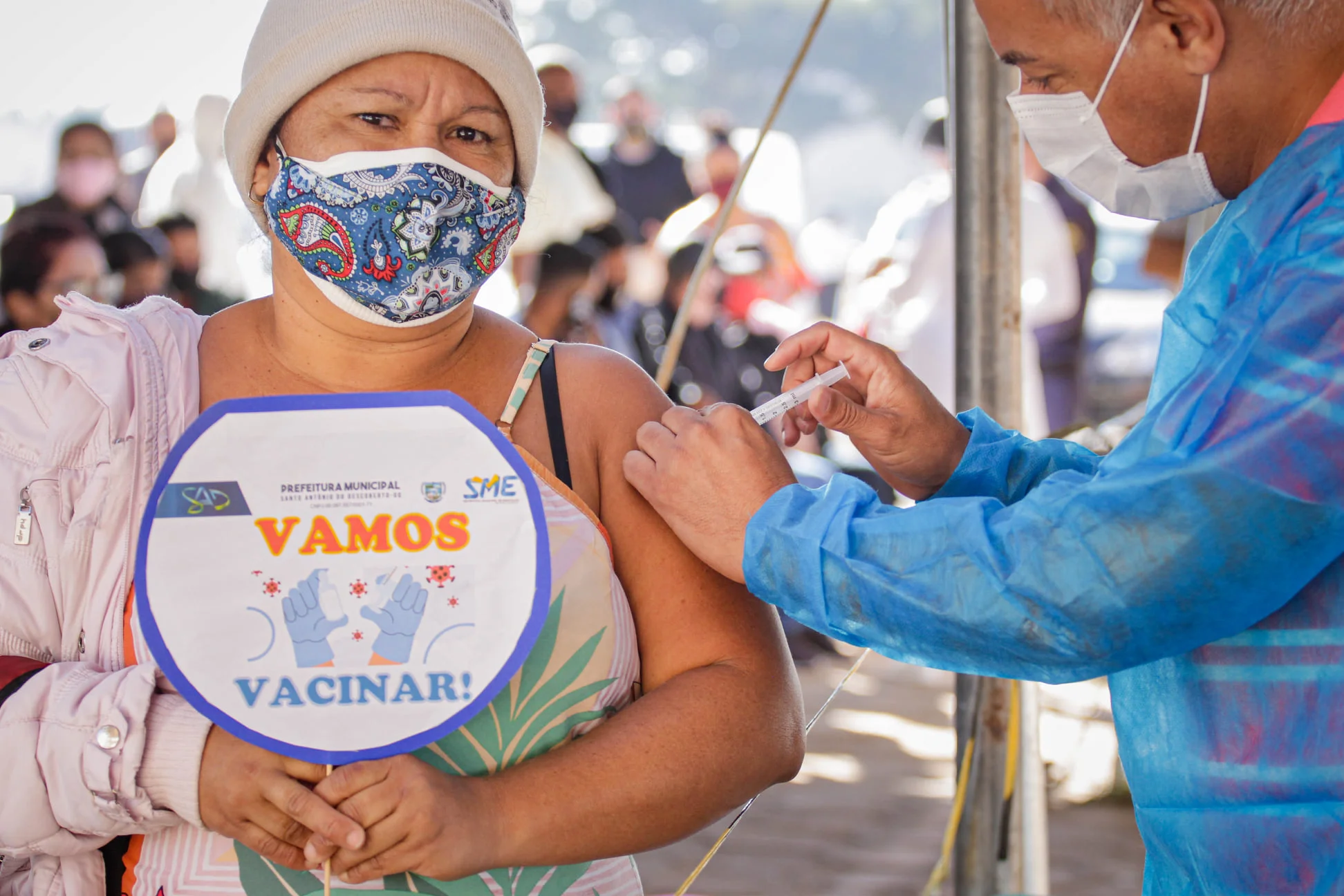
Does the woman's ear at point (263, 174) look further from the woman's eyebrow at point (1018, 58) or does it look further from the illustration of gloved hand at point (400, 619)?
the woman's eyebrow at point (1018, 58)

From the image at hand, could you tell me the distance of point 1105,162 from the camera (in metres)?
1.54

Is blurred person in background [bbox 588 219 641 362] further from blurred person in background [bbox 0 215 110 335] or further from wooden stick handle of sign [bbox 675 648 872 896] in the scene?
wooden stick handle of sign [bbox 675 648 872 896]

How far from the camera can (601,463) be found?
65.6 inches

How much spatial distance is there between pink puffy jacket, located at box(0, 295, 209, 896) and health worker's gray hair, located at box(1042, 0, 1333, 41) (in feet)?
3.79

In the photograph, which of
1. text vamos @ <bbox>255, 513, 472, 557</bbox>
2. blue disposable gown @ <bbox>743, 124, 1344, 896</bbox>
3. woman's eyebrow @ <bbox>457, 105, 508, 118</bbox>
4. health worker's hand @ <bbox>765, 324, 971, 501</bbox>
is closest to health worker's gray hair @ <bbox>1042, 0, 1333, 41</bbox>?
blue disposable gown @ <bbox>743, 124, 1344, 896</bbox>

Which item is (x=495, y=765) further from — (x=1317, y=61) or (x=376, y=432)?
(x=1317, y=61)

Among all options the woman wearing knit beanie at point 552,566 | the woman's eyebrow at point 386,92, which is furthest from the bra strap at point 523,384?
the woman's eyebrow at point 386,92

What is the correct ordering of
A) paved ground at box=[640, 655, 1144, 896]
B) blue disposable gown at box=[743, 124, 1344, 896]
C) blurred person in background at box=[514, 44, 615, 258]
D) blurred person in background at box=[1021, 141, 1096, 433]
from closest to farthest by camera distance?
1. blue disposable gown at box=[743, 124, 1344, 896]
2. paved ground at box=[640, 655, 1144, 896]
3. blurred person in background at box=[514, 44, 615, 258]
4. blurred person in background at box=[1021, 141, 1096, 433]

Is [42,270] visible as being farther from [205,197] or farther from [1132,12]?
[1132,12]

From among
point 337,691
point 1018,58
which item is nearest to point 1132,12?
point 1018,58

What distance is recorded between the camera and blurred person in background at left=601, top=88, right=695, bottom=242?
8586 millimetres

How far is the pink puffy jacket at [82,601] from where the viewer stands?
53.1 inches

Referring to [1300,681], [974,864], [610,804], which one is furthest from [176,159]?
[1300,681]

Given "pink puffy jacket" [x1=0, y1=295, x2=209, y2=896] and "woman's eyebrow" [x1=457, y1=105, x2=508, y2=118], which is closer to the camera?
"pink puffy jacket" [x1=0, y1=295, x2=209, y2=896]
